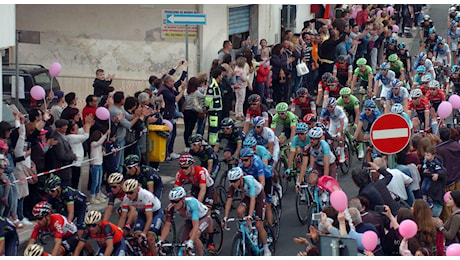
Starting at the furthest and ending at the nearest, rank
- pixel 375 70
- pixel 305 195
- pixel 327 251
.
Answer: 1. pixel 375 70
2. pixel 305 195
3. pixel 327 251

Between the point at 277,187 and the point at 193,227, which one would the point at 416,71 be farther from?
the point at 193,227

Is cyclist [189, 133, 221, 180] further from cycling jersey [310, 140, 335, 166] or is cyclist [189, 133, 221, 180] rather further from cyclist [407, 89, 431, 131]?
cyclist [407, 89, 431, 131]

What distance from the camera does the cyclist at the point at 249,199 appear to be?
13.3 metres

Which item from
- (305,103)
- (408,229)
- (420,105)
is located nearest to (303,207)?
(305,103)

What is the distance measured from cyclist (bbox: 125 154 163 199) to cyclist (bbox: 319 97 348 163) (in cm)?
460

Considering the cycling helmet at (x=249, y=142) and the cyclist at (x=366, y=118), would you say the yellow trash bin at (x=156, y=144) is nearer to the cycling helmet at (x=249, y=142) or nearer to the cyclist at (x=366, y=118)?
the cycling helmet at (x=249, y=142)

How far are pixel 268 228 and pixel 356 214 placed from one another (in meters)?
2.57

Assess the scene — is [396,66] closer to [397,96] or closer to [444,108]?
[397,96]

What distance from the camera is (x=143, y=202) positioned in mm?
13188

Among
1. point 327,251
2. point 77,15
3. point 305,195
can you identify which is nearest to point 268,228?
point 305,195

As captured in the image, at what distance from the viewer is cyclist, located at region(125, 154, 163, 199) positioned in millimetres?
13992

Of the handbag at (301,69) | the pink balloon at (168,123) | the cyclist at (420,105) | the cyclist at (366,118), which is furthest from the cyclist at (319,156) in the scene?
the handbag at (301,69)

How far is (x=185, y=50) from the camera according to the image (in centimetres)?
2478

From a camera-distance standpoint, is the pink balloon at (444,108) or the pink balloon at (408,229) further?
the pink balloon at (444,108)
